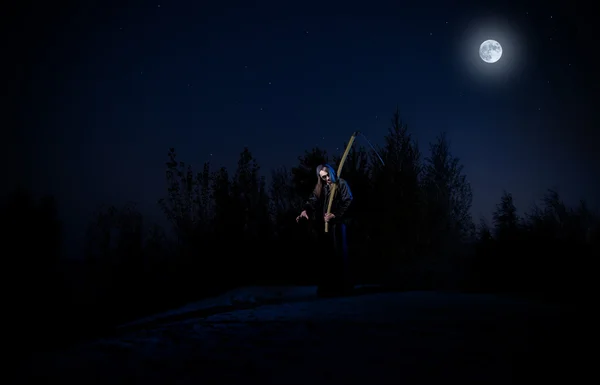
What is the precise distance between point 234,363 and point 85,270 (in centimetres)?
1610

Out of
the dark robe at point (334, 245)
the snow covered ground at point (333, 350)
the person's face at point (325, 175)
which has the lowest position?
the snow covered ground at point (333, 350)

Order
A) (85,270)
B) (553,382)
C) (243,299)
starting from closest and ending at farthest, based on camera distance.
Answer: (553,382) → (243,299) → (85,270)

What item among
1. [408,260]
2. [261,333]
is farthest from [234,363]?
[408,260]

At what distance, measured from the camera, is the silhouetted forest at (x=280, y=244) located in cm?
995

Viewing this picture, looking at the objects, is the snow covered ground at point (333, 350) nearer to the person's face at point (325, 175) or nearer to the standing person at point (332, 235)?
the standing person at point (332, 235)

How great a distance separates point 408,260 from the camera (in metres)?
13.4

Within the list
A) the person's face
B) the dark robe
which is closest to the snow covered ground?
the dark robe

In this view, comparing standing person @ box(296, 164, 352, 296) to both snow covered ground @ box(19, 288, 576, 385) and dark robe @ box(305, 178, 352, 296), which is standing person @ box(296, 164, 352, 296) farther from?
snow covered ground @ box(19, 288, 576, 385)

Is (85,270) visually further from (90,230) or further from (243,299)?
(243,299)

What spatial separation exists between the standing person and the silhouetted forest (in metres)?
4.18

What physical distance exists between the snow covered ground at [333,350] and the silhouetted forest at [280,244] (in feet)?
17.6

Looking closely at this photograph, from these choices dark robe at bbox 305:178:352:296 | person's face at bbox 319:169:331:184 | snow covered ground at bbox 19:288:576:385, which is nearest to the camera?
snow covered ground at bbox 19:288:576:385

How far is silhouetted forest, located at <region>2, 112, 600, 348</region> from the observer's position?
32.7 feet

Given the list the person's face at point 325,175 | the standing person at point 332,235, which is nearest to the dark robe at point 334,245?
the standing person at point 332,235
